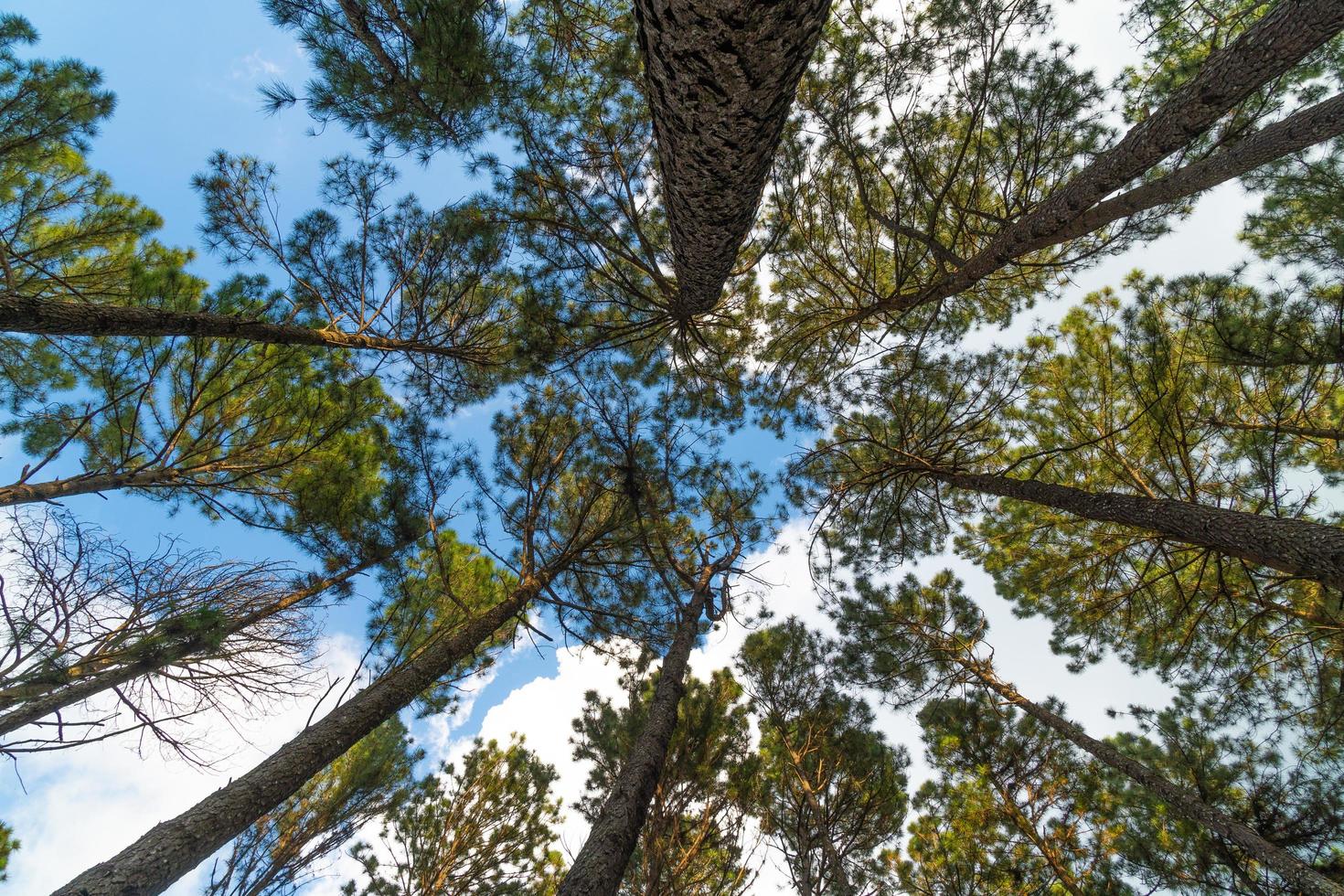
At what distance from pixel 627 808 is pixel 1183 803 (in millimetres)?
6007

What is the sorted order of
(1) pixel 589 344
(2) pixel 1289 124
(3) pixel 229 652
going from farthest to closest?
(1) pixel 589 344, (3) pixel 229 652, (2) pixel 1289 124

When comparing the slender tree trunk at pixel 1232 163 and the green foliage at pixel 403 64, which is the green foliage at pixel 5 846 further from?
the slender tree trunk at pixel 1232 163

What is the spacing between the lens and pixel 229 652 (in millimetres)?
4215

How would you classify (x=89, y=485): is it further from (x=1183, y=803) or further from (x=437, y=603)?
(x=1183, y=803)

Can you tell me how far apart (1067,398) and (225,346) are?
10857 millimetres

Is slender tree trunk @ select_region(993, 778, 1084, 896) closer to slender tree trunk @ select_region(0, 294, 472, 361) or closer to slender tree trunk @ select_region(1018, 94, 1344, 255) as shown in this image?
slender tree trunk @ select_region(1018, 94, 1344, 255)

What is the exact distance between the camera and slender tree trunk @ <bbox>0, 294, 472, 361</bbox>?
3.31 m

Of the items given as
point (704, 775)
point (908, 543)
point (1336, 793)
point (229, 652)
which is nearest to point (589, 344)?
point (229, 652)

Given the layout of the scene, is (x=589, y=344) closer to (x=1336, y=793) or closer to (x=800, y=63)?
(x=800, y=63)

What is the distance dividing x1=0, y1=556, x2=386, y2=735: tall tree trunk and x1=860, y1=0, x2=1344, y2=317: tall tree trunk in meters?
7.10

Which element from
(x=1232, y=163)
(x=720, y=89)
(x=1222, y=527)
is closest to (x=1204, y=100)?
(x=1232, y=163)

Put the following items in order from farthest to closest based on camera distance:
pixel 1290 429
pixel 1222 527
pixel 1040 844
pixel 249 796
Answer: pixel 1040 844, pixel 1290 429, pixel 1222 527, pixel 249 796

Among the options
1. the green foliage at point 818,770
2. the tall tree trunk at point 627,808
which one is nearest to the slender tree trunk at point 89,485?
the tall tree trunk at point 627,808

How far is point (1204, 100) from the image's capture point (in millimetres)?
2822
